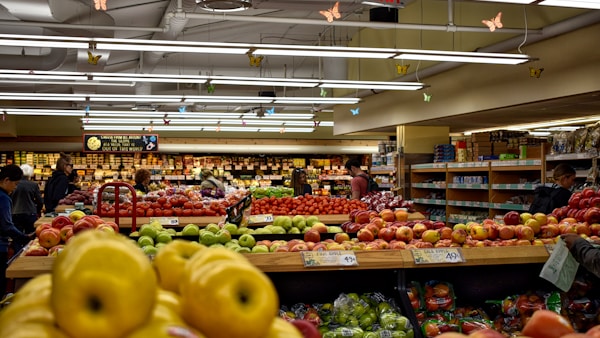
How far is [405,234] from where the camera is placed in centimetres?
425

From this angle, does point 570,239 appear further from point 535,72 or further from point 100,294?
point 535,72

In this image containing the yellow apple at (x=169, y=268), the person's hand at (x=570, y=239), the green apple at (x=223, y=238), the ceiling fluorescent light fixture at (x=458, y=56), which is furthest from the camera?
the ceiling fluorescent light fixture at (x=458, y=56)

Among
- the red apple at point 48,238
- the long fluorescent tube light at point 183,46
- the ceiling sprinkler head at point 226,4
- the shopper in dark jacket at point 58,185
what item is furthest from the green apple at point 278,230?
the shopper in dark jacket at point 58,185

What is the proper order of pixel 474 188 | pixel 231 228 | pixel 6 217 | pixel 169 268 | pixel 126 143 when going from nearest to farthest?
pixel 169 268 → pixel 231 228 → pixel 6 217 → pixel 474 188 → pixel 126 143

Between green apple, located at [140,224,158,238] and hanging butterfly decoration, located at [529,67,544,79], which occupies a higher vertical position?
hanging butterfly decoration, located at [529,67,544,79]

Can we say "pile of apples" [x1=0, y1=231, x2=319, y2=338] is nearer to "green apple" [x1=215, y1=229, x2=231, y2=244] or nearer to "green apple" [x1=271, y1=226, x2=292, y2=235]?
"green apple" [x1=215, y1=229, x2=231, y2=244]

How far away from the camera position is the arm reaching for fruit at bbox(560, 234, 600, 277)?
10.6ft

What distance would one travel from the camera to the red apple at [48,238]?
399 cm

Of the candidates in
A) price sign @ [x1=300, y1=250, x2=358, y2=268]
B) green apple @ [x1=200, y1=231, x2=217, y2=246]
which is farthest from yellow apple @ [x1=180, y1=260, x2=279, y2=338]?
green apple @ [x1=200, y1=231, x2=217, y2=246]

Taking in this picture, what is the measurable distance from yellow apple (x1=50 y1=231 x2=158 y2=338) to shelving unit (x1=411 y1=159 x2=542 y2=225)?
8468 mm

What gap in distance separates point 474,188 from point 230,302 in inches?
406

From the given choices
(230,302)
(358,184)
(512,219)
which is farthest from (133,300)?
(358,184)

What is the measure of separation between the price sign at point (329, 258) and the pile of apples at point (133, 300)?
7.50ft

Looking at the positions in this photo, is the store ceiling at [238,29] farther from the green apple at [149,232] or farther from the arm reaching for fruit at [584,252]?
the arm reaching for fruit at [584,252]
